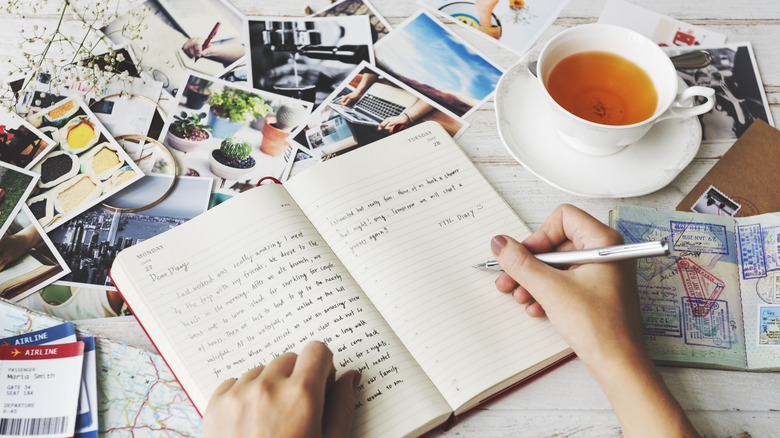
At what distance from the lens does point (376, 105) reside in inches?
36.5

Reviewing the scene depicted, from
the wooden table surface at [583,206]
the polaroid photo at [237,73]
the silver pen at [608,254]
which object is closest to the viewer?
the silver pen at [608,254]

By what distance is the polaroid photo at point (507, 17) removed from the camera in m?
1.00

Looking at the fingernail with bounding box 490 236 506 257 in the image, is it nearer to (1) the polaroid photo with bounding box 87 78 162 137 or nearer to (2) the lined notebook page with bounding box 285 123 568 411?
(2) the lined notebook page with bounding box 285 123 568 411

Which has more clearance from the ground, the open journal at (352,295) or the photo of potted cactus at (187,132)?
the photo of potted cactus at (187,132)

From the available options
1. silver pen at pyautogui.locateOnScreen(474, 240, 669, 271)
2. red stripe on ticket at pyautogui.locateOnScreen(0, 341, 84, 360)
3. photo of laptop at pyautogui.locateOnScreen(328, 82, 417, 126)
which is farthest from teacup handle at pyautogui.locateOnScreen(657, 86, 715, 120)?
red stripe on ticket at pyautogui.locateOnScreen(0, 341, 84, 360)

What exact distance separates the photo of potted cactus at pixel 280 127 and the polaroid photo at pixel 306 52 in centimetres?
3

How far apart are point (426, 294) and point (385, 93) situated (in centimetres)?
37

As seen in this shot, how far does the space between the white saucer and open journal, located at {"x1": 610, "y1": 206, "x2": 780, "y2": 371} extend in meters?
0.04

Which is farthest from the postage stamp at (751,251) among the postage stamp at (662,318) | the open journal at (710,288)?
the postage stamp at (662,318)

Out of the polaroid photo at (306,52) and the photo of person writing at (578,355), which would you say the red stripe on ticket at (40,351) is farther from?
the polaroid photo at (306,52)

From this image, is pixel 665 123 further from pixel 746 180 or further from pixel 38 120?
pixel 38 120

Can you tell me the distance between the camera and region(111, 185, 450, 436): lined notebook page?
665 mm

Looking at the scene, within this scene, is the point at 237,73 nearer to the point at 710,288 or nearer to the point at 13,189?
the point at 13,189

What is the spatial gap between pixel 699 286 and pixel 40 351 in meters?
0.86
